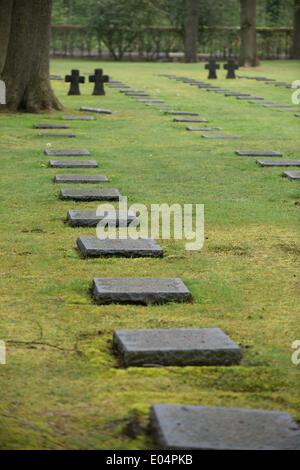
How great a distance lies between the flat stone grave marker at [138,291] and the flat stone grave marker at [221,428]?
5.77 ft

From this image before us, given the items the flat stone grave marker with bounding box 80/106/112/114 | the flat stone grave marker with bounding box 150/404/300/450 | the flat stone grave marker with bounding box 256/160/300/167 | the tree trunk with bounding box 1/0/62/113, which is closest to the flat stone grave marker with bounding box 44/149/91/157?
the flat stone grave marker with bounding box 256/160/300/167

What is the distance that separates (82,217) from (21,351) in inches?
125

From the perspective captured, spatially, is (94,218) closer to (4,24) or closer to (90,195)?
(90,195)

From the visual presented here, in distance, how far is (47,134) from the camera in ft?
47.5

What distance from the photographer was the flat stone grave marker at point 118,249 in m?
7.00

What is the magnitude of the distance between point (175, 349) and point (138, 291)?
111 centimetres

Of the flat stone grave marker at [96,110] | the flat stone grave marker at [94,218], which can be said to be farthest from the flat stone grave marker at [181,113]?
the flat stone grave marker at [94,218]

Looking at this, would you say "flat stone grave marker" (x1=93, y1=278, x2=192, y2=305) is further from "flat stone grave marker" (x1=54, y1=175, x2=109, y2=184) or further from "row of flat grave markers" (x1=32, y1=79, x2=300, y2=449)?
"flat stone grave marker" (x1=54, y1=175, x2=109, y2=184)

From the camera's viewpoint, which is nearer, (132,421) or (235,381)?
(132,421)

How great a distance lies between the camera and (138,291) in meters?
5.89

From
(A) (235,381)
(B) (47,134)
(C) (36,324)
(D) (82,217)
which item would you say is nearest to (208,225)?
(D) (82,217)

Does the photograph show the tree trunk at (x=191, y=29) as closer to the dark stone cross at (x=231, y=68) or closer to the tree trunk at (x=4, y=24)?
the dark stone cross at (x=231, y=68)

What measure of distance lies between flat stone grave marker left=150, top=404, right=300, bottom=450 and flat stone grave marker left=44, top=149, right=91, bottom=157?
842cm

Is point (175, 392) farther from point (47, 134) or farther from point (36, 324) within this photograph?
point (47, 134)
